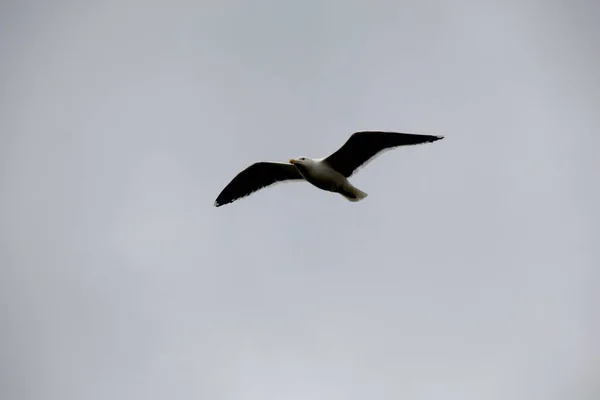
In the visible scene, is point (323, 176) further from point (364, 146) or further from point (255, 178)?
point (255, 178)

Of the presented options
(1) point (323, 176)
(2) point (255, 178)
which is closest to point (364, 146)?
(1) point (323, 176)

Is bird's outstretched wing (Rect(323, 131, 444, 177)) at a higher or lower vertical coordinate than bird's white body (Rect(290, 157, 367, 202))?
higher

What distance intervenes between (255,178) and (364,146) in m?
2.66

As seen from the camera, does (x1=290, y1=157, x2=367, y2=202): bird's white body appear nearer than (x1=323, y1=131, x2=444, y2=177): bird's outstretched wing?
No

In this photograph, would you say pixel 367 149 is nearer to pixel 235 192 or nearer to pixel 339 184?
pixel 339 184

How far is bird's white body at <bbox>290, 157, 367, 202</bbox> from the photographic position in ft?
48.7

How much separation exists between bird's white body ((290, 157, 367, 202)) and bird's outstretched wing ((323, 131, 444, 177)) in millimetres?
179

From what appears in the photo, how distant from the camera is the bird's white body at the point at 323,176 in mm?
14844

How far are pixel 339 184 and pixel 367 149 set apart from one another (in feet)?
2.86

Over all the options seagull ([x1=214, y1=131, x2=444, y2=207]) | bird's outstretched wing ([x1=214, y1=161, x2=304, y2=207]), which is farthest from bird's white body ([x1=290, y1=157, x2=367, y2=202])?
bird's outstretched wing ([x1=214, y1=161, x2=304, y2=207])

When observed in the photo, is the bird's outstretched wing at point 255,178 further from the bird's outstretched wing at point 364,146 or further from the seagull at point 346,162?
the bird's outstretched wing at point 364,146

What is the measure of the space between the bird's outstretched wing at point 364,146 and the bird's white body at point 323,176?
0.59ft

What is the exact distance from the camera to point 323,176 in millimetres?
14883

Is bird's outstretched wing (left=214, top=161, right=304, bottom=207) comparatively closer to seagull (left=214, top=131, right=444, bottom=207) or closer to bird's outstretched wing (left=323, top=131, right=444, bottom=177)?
seagull (left=214, top=131, right=444, bottom=207)
